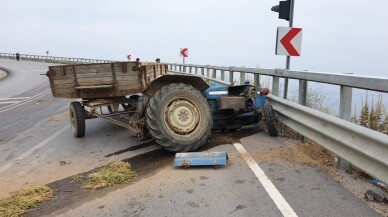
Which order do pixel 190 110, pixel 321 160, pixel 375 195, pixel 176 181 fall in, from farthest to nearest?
pixel 190 110 → pixel 321 160 → pixel 176 181 → pixel 375 195

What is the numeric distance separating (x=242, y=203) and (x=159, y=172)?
59.0 inches

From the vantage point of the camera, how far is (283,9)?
880 centimetres

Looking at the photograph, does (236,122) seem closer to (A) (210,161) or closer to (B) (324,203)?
(A) (210,161)

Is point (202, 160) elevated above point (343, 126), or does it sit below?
below

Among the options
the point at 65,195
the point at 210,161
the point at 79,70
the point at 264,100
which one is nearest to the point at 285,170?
the point at 210,161

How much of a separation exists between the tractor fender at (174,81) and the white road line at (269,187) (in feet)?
4.37

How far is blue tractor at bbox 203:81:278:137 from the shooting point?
21.1 feet

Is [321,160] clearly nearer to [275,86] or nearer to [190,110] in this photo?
[190,110]

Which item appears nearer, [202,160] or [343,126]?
[343,126]

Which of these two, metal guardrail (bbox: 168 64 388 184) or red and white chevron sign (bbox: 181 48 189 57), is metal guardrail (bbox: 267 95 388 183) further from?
red and white chevron sign (bbox: 181 48 189 57)

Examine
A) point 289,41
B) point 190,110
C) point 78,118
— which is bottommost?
point 78,118

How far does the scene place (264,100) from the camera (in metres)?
6.89

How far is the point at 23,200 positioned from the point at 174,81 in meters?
3.10

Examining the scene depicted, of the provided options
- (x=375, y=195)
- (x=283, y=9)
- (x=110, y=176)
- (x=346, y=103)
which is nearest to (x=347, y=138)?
(x=346, y=103)
